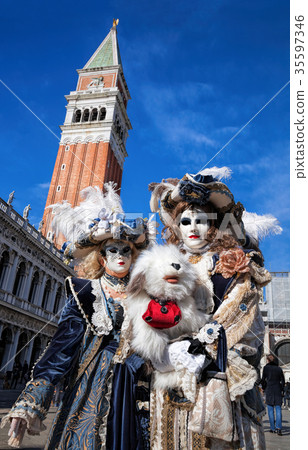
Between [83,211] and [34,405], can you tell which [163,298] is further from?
[83,211]

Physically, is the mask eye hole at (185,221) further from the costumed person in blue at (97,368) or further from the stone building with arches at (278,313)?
the stone building with arches at (278,313)

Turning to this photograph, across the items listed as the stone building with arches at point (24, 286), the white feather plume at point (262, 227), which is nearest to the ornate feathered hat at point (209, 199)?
the white feather plume at point (262, 227)

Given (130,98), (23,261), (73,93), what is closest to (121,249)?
(23,261)

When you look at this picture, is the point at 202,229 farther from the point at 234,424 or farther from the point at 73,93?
the point at 73,93

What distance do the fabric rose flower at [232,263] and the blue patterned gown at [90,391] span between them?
2.24ft

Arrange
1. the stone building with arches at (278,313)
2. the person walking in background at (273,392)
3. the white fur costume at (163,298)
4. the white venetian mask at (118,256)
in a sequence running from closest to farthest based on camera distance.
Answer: the white fur costume at (163,298)
the white venetian mask at (118,256)
the person walking in background at (273,392)
the stone building with arches at (278,313)

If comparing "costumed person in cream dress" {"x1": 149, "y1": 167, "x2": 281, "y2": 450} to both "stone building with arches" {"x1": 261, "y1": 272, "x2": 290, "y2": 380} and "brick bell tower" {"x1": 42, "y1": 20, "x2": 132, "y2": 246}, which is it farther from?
"stone building with arches" {"x1": 261, "y1": 272, "x2": 290, "y2": 380}

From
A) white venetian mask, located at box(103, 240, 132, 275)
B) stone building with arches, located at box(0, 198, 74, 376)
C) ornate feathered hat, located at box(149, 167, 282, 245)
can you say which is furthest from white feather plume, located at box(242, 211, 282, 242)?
stone building with arches, located at box(0, 198, 74, 376)

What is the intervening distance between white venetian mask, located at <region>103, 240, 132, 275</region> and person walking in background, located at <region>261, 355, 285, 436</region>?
467 centimetres

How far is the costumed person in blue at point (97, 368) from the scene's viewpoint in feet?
6.22

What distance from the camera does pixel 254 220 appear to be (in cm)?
270

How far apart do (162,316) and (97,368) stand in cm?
62

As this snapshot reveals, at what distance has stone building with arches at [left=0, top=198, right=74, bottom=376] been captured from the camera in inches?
733

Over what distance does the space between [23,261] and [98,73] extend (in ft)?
85.1
